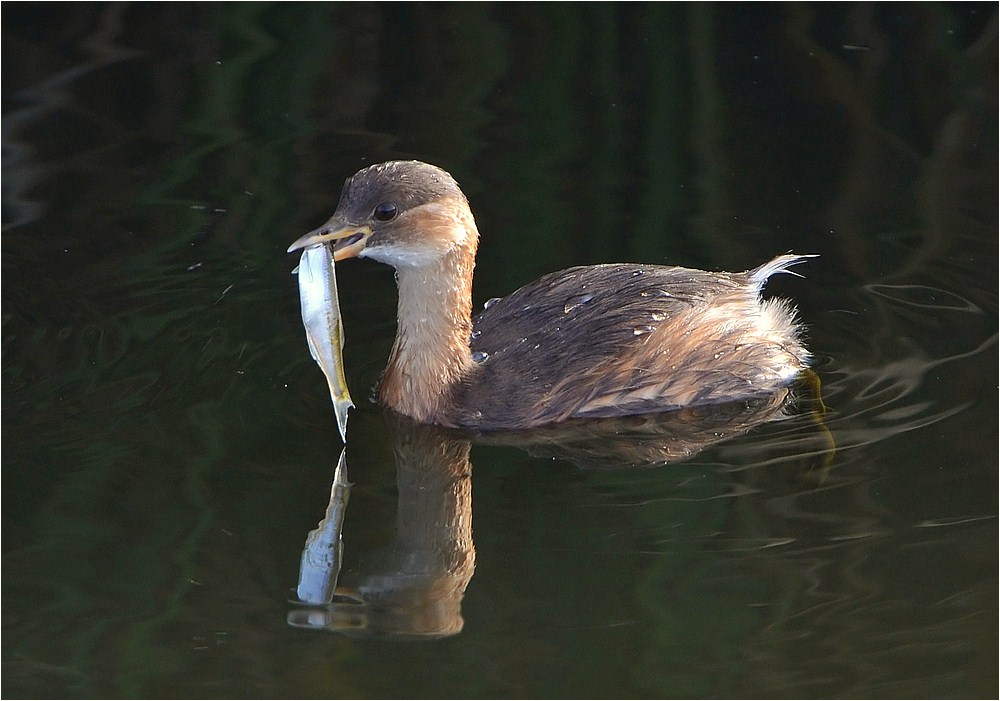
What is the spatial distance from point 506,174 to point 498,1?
2021mm

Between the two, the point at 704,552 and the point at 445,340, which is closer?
the point at 704,552

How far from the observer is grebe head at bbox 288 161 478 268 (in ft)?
18.3

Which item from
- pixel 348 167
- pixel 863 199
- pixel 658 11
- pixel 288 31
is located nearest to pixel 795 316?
pixel 863 199

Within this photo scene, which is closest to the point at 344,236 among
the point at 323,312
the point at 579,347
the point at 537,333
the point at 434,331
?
the point at 323,312

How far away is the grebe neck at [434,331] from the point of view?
5836mm

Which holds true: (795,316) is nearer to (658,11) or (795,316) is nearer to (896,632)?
(896,632)

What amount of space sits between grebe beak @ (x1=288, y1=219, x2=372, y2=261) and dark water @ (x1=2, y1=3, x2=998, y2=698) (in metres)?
0.62

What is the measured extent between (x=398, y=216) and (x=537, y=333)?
66cm

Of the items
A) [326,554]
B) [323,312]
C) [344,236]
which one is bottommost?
[326,554]

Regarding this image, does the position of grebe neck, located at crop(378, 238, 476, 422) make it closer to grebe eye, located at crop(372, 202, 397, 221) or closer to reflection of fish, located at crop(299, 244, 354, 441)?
grebe eye, located at crop(372, 202, 397, 221)

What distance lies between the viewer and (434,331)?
230 inches

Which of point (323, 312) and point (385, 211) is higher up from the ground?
point (385, 211)

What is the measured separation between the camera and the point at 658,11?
9.05 m

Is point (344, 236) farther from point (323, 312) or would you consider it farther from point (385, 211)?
point (323, 312)
